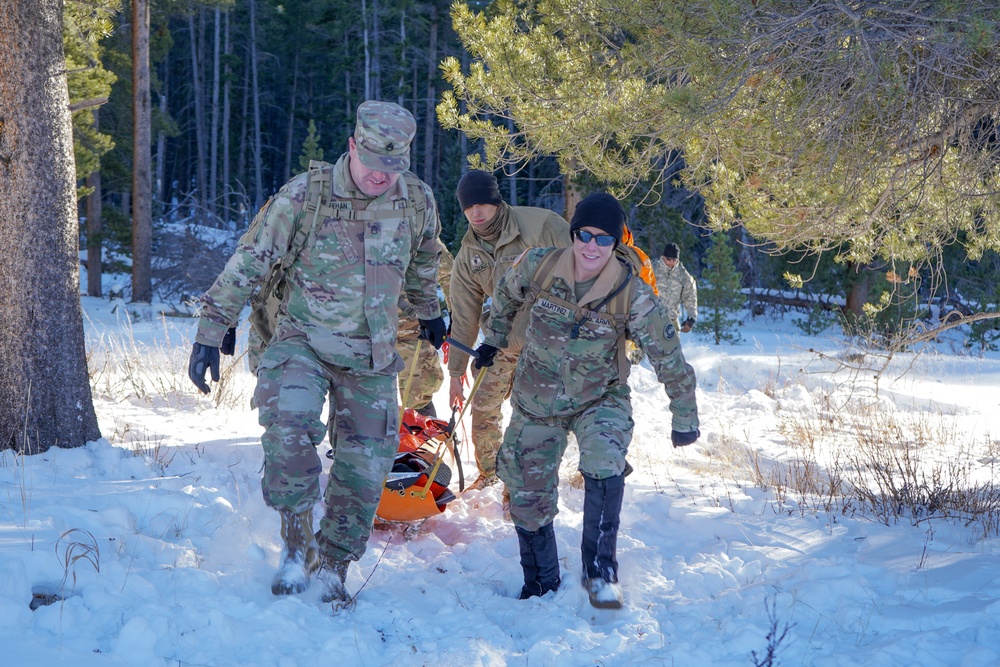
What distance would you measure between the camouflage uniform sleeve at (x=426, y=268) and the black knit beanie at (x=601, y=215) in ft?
2.15

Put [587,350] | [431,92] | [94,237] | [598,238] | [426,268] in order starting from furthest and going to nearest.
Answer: [431,92] < [94,237] < [426,268] < [587,350] < [598,238]

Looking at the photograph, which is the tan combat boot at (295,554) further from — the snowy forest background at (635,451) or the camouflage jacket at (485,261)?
the camouflage jacket at (485,261)

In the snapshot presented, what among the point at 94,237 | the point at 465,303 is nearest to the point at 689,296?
the point at 465,303

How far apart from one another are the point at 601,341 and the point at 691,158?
2.96 meters

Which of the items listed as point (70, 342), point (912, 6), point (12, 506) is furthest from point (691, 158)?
point (12, 506)

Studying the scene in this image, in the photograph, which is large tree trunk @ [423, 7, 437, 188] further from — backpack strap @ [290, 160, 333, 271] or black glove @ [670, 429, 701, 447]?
black glove @ [670, 429, 701, 447]

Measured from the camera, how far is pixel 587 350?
3.75 m

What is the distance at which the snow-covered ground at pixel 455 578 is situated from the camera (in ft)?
9.73

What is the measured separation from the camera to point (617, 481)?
368 cm

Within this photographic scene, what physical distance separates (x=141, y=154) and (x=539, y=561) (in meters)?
14.7

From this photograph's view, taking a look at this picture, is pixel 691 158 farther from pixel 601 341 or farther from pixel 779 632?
pixel 779 632

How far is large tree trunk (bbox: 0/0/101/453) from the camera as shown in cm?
455

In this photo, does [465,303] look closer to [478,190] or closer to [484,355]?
[478,190]

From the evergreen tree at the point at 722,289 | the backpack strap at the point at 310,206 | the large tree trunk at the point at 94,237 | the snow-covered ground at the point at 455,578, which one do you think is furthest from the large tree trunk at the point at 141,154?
the backpack strap at the point at 310,206
